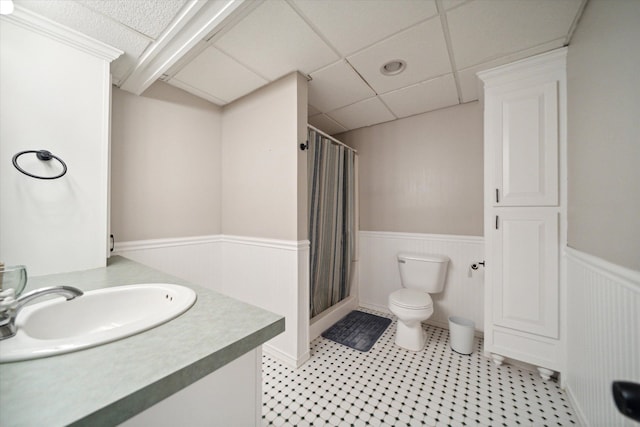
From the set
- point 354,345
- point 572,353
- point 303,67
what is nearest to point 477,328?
point 572,353

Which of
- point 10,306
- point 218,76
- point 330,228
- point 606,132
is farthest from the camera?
point 330,228

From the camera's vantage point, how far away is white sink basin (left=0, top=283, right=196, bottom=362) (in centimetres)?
53

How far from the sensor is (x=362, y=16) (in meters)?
1.21

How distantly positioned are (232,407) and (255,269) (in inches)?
55.5

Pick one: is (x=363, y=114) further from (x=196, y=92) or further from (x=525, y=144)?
(x=196, y=92)

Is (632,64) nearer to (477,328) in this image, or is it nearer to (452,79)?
Result: (452,79)

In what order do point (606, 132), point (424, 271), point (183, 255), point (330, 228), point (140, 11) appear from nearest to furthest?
point (606, 132), point (140, 11), point (183, 255), point (424, 271), point (330, 228)

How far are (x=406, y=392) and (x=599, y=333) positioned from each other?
1005 mm

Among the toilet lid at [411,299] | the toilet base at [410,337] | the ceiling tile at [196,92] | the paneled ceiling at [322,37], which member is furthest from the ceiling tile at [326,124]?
the toilet base at [410,337]

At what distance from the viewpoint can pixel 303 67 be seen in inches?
64.8

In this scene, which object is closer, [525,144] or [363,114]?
[525,144]

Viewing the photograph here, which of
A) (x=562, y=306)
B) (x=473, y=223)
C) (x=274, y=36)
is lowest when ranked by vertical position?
(x=562, y=306)

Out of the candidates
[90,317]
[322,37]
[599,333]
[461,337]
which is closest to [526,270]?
[599,333]

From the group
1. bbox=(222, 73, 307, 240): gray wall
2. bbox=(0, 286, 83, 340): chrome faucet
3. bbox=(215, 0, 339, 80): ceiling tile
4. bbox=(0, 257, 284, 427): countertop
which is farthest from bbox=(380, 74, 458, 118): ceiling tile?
bbox=(0, 286, 83, 340): chrome faucet
